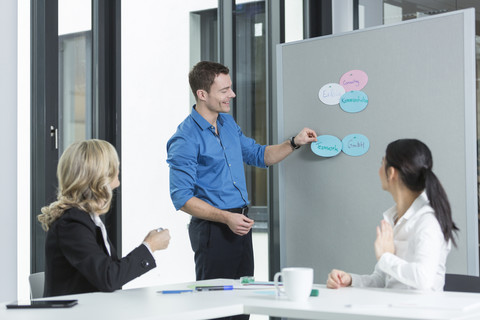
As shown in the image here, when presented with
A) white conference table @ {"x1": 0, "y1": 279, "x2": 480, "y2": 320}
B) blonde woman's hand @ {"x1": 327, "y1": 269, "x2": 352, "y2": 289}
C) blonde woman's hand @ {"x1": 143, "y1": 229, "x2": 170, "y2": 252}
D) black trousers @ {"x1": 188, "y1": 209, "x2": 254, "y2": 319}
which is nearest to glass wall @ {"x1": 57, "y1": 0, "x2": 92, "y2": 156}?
black trousers @ {"x1": 188, "y1": 209, "x2": 254, "y2": 319}

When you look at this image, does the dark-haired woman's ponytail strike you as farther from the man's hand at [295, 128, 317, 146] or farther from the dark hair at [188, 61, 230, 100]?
the dark hair at [188, 61, 230, 100]

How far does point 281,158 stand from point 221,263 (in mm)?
657

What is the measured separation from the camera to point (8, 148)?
2.84m

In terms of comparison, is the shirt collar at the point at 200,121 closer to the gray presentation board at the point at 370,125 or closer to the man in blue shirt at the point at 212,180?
the man in blue shirt at the point at 212,180

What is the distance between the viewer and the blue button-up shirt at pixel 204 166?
304cm

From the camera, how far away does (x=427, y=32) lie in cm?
298

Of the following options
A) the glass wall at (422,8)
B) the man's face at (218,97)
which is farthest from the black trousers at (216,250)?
the glass wall at (422,8)

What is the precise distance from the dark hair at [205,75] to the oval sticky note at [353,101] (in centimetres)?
61

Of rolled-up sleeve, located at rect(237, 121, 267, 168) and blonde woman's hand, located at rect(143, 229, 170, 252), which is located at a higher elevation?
rolled-up sleeve, located at rect(237, 121, 267, 168)

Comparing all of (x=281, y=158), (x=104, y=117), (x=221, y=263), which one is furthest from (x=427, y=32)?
(x=104, y=117)

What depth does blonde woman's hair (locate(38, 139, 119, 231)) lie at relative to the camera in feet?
6.97

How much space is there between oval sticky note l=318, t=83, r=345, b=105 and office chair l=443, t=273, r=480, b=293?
4.20 feet

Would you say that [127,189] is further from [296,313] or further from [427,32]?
[296,313]

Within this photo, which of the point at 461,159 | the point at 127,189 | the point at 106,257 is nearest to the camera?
the point at 106,257
